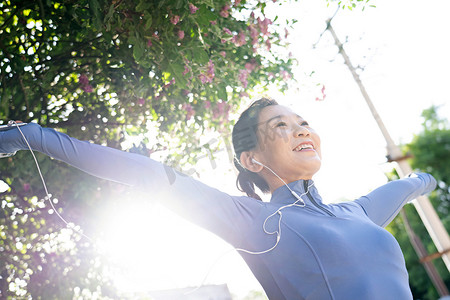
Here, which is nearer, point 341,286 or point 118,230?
point 341,286

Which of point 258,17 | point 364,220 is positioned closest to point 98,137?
point 258,17

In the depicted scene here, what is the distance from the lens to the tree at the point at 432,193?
22927 millimetres

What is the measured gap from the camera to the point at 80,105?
3.45 meters

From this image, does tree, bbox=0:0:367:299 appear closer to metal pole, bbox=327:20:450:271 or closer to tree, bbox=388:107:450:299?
metal pole, bbox=327:20:450:271

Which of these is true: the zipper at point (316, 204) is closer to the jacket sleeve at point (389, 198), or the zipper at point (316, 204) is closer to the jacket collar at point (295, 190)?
the jacket collar at point (295, 190)

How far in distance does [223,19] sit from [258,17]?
40cm

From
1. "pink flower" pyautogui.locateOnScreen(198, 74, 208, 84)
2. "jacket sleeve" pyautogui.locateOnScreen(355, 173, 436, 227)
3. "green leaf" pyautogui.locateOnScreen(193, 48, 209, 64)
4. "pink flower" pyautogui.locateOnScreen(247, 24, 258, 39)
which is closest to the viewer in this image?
"jacket sleeve" pyautogui.locateOnScreen(355, 173, 436, 227)

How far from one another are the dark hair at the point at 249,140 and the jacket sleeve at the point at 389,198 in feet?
1.65

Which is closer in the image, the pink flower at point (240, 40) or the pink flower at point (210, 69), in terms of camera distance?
the pink flower at point (210, 69)

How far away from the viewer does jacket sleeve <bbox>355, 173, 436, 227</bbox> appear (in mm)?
2193

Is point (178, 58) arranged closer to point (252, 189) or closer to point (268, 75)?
point (252, 189)

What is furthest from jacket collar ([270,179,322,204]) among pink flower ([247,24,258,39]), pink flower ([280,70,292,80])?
pink flower ([280,70,292,80])

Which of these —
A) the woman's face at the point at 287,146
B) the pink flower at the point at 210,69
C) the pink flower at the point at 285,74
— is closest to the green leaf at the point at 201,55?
the pink flower at the point at 210,69

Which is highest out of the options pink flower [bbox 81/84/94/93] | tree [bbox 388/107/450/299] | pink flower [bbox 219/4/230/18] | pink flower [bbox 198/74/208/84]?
pink flower [bbox 219/4/230/18]
